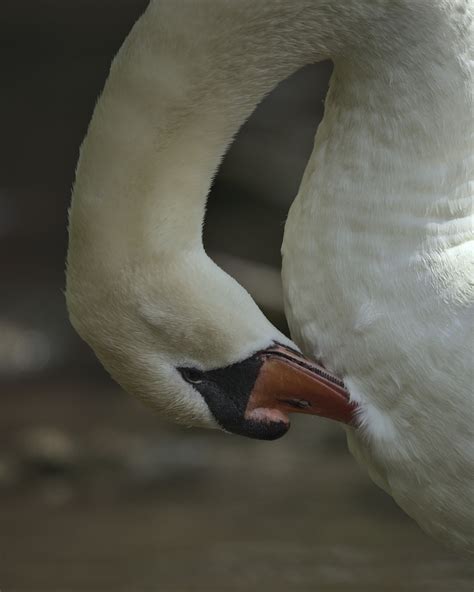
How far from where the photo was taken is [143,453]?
16.5 feet

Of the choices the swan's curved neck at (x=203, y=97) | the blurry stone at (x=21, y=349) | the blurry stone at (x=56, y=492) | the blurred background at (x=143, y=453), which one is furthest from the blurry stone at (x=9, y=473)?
the swan's curved neck at (x=203, y=97)

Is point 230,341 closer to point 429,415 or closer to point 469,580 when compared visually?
point 429,415

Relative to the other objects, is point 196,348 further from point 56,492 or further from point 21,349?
point 21,349

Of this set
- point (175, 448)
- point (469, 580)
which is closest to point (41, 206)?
point (175, 448)

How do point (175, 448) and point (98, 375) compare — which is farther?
point (98, 375)

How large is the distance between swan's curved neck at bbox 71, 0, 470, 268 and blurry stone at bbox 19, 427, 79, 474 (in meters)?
3.16

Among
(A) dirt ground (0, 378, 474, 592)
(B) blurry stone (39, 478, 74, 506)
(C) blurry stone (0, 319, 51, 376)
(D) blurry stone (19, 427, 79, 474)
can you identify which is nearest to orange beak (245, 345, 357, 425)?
(A) dirt ground (0, 378, 474, 592)

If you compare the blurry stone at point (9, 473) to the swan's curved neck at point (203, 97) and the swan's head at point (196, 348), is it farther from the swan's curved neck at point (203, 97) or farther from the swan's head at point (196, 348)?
the swan's curved neck at point (203, 97)

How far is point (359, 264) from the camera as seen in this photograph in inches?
78.5

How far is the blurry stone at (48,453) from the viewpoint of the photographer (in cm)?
499

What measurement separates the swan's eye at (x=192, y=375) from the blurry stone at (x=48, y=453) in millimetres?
3062

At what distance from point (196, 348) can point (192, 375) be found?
5cm

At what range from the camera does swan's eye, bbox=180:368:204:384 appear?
2.03 metres

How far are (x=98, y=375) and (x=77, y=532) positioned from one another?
3.91ft
